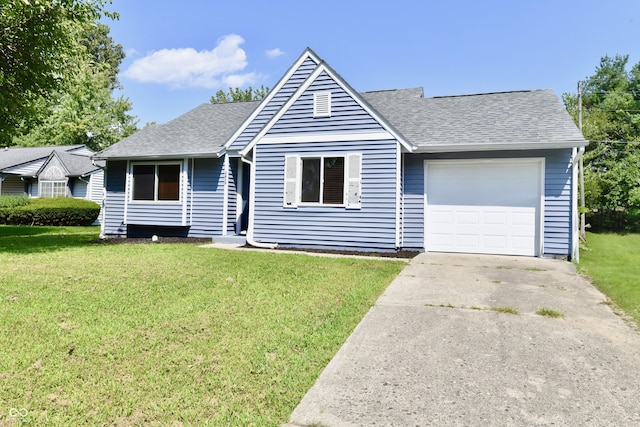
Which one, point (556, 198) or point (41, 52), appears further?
point (41, 52)

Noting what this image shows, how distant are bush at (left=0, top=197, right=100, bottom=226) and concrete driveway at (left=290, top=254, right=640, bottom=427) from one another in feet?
67.7

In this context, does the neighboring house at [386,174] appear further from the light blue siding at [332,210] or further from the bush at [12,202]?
the bush at [12,202]

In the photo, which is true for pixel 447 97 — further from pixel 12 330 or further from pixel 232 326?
pixel 12 330

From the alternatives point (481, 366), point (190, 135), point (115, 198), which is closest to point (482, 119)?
point (481, 366)

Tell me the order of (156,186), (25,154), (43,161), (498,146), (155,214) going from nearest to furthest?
(498,146)
(155,214)
(156,186)
(43,161)
(25,154)

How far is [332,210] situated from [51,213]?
17725 mm

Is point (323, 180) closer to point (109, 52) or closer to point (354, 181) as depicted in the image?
point (354, 181)

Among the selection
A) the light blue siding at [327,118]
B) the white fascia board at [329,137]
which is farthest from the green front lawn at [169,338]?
the light blue siding at [327,118]

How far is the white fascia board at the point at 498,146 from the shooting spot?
331 inches

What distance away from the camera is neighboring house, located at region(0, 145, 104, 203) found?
2302cm

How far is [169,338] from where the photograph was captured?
3430 mm

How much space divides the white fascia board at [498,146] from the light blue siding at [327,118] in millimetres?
1471

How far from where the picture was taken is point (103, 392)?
8.09 feet

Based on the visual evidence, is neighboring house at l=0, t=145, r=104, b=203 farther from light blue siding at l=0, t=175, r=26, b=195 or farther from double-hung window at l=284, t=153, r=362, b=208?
double-hung window at l=284, t=153, r=362, b=208
